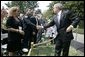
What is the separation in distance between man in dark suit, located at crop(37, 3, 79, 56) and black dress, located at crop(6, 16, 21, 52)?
1.50 ft

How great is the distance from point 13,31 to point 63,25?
0.96 meters

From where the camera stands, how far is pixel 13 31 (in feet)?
23.3

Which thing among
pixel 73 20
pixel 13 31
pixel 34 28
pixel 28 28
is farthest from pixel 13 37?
pixel 73 20

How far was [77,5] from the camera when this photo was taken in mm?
7883

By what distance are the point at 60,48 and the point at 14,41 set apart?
90 centimetres

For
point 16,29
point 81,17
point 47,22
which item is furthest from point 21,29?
point 81,17

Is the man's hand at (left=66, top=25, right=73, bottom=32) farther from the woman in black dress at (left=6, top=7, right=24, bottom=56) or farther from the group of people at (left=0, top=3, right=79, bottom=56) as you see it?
the woman in black dress at (left=6, top=7, right=24, bottom=56)

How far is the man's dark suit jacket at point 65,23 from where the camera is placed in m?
7.29

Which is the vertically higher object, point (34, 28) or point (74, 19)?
point (74, 19)

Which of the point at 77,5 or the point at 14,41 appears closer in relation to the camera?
the point at 14,41

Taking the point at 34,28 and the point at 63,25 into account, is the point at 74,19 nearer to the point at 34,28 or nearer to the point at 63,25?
the point at 63,25

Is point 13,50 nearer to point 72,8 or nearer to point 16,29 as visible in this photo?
point 16,29

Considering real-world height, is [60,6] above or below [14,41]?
above

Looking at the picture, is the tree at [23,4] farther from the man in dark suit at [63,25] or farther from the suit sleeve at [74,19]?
the suit sleeve at [74,19]
